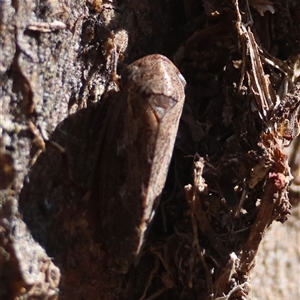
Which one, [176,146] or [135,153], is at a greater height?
[176,146]

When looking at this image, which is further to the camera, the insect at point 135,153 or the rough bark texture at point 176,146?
the insect at point 135,153

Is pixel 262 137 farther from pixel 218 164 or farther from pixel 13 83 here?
pixel 13 83

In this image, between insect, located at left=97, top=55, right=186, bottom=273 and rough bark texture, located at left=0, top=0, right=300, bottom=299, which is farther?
insect, located at left=97, top=55, right=186, bottom=273

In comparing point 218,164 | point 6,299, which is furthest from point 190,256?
point 6,299

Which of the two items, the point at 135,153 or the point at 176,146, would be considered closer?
the point at 135,153
